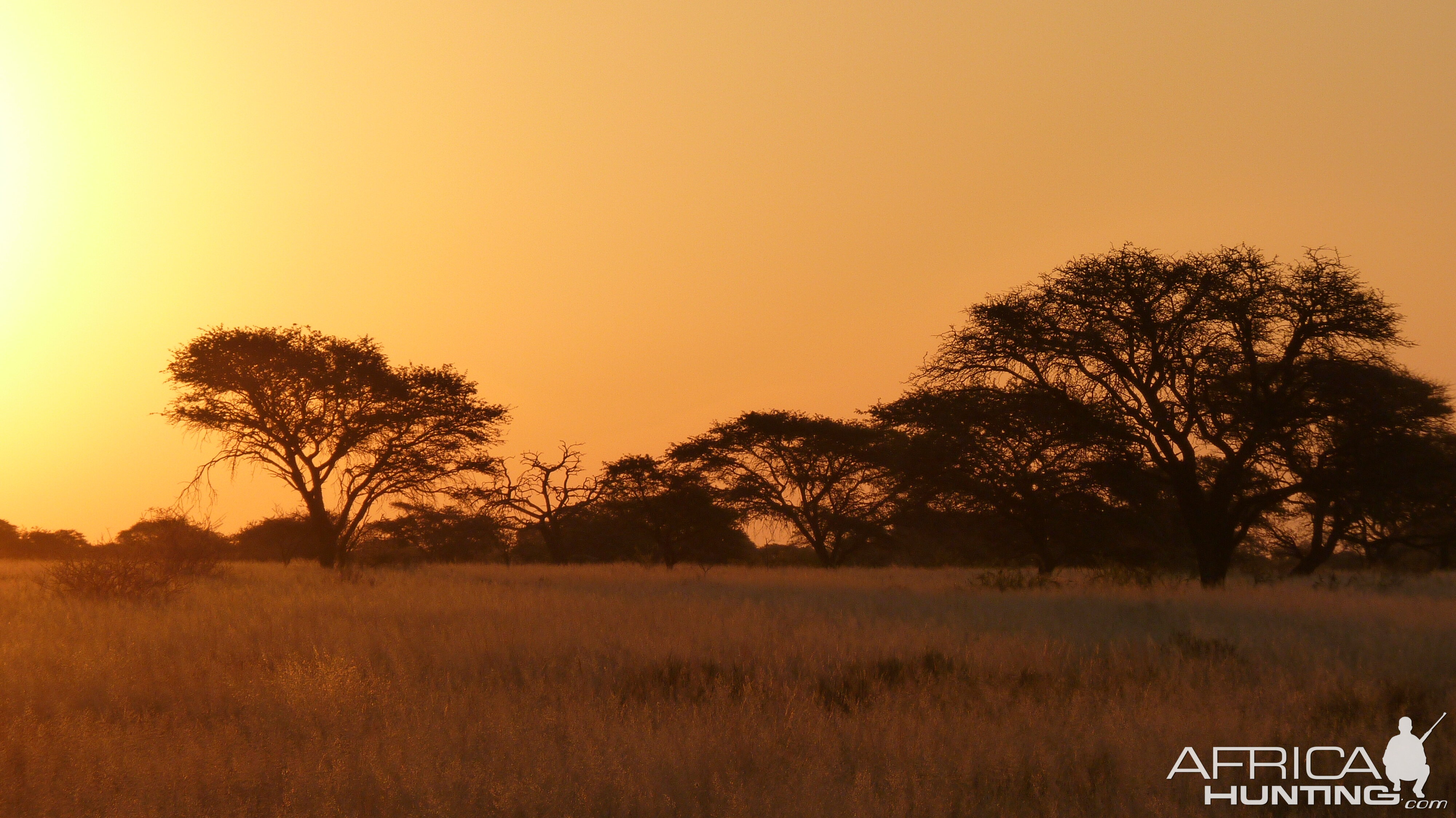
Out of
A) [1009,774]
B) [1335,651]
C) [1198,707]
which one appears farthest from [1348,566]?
[1009,774]

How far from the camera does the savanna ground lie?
6.60 meters

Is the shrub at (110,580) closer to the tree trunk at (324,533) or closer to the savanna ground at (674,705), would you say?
the savanna ground at (674,705)

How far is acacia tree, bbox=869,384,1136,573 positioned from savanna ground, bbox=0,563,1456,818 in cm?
671

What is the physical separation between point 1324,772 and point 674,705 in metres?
5.19

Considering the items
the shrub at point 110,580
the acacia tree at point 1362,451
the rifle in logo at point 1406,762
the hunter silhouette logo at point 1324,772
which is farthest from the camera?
the acacia tree at point 1362,451

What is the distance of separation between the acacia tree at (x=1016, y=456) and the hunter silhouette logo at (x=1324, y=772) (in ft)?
48.2

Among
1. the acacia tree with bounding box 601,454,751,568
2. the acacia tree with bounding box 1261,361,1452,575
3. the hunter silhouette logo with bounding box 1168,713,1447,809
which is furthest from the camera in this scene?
the acacia tree with bounding box 601,454,751,568

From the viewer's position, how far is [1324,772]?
750 cm

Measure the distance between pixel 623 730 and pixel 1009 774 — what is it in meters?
2.91

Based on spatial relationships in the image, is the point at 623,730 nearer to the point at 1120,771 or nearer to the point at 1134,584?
the point at 1120,771

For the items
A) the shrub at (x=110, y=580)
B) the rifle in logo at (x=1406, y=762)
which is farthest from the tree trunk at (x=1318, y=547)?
the shrub at (x=110, y=580)

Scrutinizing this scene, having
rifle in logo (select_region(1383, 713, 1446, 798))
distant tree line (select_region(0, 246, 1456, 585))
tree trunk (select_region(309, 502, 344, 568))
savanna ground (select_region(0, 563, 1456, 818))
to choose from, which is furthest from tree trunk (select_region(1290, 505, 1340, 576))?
tree trunk (select_region(309, 502, 344, 568))

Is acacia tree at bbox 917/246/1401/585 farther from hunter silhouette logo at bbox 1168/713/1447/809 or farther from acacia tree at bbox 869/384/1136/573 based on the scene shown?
hunter silhouette logo at bbox 1168/713/1447/809

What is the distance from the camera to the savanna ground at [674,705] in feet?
21.6
